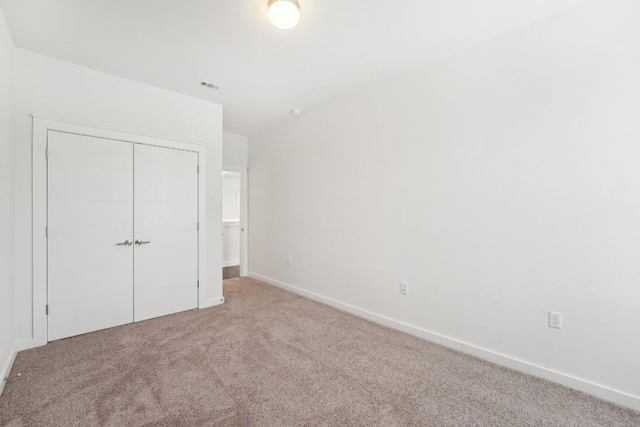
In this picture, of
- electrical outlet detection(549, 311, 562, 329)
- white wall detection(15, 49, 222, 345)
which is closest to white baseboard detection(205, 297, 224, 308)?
white wall detection(15, 49, 222, 345)

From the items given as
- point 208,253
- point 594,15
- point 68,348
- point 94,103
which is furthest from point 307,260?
point 594,15

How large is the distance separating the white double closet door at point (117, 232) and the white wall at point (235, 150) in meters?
1.56

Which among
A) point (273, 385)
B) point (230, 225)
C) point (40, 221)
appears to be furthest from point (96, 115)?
point (230, 225)

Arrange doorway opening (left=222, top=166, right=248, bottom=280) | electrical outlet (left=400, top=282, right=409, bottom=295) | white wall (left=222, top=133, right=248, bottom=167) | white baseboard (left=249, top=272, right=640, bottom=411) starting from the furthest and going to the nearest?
doorway opening (left=222, top=166, right=248, bottom=280) → white wall (left=222, top=133, right=248, bottom=167) → electrical outlet (left=400, top=282, right=409, bottom=295) → white baseboard (left=249, top=272, right=640, bottom=411)

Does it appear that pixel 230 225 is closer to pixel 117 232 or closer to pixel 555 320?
pixel 117 232

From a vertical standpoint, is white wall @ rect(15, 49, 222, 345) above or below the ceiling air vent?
below

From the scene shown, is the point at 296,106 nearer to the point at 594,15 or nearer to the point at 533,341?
the point at 594,15

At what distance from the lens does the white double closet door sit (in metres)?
2.76

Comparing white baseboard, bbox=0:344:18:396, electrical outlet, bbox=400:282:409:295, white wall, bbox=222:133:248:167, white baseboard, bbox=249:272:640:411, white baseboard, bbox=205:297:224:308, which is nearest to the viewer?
white baseboard, bbox=249:272:640:411

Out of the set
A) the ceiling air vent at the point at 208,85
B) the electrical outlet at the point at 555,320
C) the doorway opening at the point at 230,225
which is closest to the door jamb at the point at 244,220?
the doorway opening at the point at 230,225

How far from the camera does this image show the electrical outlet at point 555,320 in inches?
81.4

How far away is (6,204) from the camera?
225 cm

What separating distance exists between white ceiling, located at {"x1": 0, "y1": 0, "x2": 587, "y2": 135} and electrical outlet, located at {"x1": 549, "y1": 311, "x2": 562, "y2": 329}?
2191 millimetres

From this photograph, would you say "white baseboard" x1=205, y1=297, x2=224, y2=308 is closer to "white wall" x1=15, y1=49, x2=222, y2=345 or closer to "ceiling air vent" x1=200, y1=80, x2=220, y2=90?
"white wall" x1=15, y1=49, x2=222, y2=345
